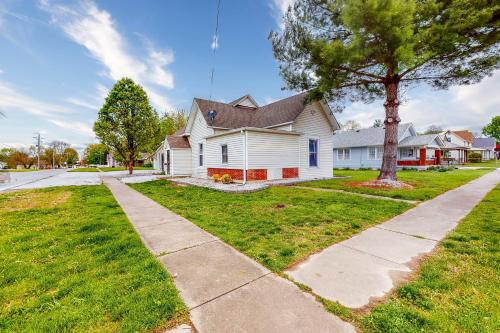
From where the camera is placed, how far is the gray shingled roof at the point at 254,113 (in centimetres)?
1394

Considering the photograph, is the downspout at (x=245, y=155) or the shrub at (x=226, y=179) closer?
the downspout at (x=245, y=155)

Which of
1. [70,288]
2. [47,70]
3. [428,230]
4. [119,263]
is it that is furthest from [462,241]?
[47,70]

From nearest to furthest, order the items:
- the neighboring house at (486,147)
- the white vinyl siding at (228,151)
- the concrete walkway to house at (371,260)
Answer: the concrete walkway to house at (371,260), the white vinyl siding at (228,151), the neighboring house at (486,147)

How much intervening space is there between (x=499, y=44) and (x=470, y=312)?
40.1ft

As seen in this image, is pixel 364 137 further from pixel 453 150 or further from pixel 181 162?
pixel 453 150

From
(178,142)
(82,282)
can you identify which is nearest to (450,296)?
(82,282)

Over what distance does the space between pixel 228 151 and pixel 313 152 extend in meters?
6.06

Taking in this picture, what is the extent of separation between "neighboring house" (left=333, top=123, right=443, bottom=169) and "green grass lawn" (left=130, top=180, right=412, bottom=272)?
21658 millimetres

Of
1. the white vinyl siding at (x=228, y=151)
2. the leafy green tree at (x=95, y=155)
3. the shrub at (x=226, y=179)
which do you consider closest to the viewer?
the white vinyl siding at (x=228, y=151)

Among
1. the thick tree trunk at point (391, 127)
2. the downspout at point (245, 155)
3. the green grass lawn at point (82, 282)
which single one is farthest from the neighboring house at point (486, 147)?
the green grass lawn at point (82, 282)

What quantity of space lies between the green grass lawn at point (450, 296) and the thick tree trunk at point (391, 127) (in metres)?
7.72

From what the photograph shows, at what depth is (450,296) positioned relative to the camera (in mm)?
2268

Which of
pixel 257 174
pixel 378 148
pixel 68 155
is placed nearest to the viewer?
pixel 257 174

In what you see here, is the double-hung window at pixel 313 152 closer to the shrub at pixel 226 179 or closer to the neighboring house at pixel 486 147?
the shrub at pixel 226 179
